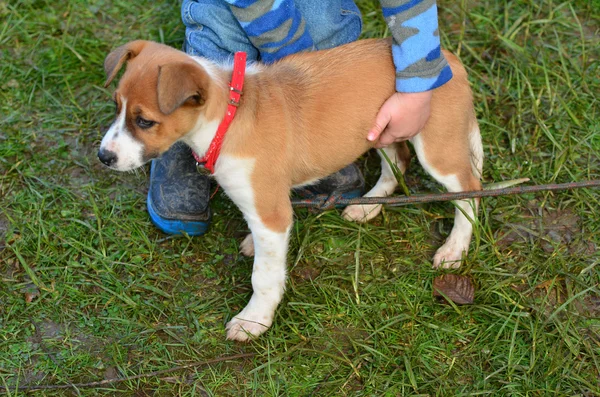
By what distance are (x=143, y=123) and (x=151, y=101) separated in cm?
14

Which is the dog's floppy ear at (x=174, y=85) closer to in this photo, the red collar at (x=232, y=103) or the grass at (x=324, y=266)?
the red collar at (x=232, y=103)

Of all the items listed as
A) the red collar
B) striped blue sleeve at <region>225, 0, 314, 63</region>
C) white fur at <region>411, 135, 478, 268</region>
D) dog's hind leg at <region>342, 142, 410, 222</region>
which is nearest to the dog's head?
the red collar

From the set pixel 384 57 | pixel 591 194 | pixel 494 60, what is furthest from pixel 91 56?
pixel 591 194

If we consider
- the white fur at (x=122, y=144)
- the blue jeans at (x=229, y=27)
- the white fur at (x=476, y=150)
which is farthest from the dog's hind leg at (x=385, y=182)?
the white fur at (x=122, y=144)

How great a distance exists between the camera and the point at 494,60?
506cm

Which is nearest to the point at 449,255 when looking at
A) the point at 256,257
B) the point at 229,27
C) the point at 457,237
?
the point at 457,237

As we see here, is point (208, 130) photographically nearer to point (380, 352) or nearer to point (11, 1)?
point (380, 352)

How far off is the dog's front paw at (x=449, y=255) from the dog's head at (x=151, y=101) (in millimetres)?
1710

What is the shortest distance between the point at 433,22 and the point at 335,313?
5.52ft

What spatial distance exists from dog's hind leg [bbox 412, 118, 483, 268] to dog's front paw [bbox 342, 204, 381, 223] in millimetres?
488

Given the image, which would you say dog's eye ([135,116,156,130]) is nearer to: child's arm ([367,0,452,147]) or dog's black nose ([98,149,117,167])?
dog's black nose ([98,149,117,167])

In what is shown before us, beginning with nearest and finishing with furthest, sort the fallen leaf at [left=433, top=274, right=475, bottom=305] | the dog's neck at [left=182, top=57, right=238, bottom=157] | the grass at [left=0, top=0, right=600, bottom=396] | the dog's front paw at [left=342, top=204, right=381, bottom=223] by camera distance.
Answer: the dog's neck at [left=182, top=57, right=238, bottom=157]
the grass at [left=0, top=0, right=600, bottom=396]
the fallen leaf at [left=433, top=274, right=475, bottom=305]
the dog's front paw at [left=342, top=204, right=381, bottom=223]

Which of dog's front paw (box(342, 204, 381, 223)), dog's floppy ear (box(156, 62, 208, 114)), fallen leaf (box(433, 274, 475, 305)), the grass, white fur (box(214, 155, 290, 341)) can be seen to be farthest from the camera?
dog's front paw (box(342, 204, 381, 223))

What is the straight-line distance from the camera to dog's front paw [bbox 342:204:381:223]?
4.24m
